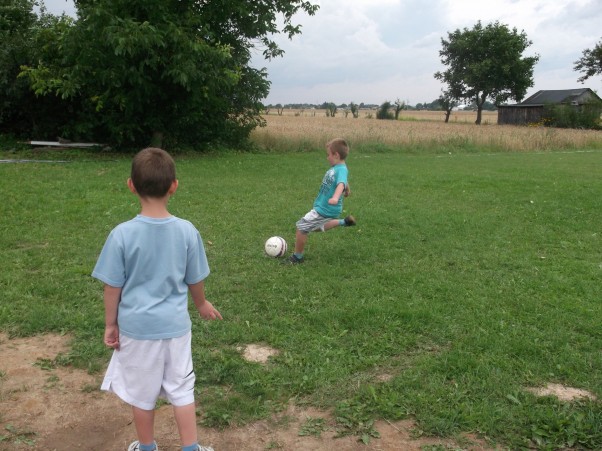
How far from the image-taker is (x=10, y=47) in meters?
16.7

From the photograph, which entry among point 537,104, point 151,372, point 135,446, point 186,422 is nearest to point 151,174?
point 151,372

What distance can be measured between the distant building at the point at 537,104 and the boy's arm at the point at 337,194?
46.0 metres

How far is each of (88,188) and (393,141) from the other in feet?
50.4

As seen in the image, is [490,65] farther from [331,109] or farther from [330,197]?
[330,197]

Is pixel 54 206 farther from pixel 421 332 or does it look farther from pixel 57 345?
pixel 421 332

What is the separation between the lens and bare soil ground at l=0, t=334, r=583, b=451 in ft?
9.05

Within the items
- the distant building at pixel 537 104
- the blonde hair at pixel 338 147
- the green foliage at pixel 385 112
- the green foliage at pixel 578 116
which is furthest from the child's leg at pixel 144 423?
the green foliage at pixel 385 112

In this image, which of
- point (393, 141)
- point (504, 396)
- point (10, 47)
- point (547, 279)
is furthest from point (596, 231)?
point (10, 47)

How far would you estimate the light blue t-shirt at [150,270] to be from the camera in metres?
2.24

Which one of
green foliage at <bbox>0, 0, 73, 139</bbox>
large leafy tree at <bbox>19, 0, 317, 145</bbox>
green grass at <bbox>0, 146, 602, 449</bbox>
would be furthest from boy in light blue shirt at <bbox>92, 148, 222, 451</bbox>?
green foliage at <bbox>0, 0, 73, 139</bbox>

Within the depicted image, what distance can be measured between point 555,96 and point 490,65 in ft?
23.2

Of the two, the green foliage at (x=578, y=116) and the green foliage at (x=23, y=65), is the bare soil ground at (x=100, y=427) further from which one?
the green foliage at (x=578, y=116)

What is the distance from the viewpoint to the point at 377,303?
4.66 m

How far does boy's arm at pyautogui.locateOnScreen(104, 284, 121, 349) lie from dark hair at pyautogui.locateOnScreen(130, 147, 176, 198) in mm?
444
